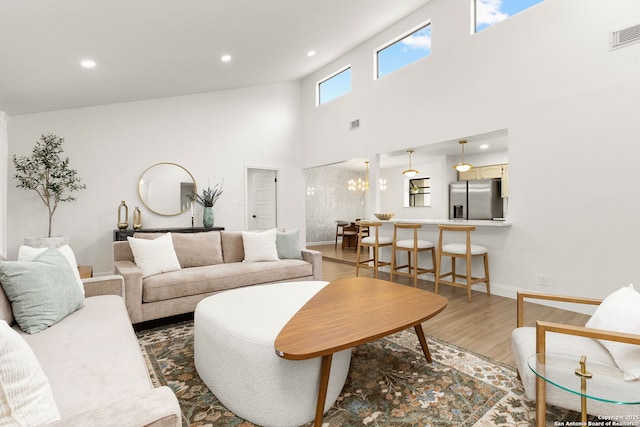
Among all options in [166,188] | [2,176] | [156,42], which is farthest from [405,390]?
[166,188]

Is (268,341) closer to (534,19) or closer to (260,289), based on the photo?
(260,289)

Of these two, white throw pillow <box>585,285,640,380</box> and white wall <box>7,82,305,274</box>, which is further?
white wall <box>7,82,305,274</box>

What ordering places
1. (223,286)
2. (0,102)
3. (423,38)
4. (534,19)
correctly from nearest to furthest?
(223,286) → (534,19) → (0,102) → (423,38)

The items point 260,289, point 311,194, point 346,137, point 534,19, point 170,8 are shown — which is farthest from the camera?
point 311,194

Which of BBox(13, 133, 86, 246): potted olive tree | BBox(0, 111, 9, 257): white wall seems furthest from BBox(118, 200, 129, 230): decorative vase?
BBox(0, 111, 9, 257): white wall

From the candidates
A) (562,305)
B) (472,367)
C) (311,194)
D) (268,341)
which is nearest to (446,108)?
(562,305)

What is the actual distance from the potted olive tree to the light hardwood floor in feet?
16.8

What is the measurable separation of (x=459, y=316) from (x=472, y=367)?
42.1 inches

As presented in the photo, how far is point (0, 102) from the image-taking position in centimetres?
379

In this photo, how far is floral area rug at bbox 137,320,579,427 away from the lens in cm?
159

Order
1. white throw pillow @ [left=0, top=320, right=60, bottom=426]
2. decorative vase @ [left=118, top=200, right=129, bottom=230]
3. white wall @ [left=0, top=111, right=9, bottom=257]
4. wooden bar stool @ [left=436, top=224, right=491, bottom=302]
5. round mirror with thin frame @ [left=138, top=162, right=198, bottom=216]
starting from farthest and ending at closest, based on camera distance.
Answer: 1. round mirror with thin frame @ [left=138, top=162, right=198, bottom=216]
2. decorative vase @ [left=118, top=200, right=129, bottom=230]
3. white wall @ [left=0, top=111, right=9, bottom=257]
4. wooden bar stool @ [left=436, top=224, right=491, bottom=302]
5. white throw pillow @ [left=0, top=320, right=60, bottom=426]

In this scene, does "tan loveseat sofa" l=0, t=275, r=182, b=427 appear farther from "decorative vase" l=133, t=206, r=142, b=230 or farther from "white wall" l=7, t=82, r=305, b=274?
"white wall" l=7, t=82, r=305, b=274

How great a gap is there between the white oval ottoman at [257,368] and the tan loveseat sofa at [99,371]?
390 mm

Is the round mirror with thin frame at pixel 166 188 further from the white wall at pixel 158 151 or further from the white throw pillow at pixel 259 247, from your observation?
the white throw pillow at pixel 259 247
